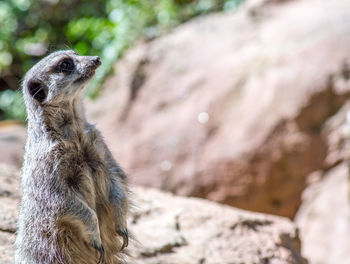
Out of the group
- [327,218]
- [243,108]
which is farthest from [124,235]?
[243,108]

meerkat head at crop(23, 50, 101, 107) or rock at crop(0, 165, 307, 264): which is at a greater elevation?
meerkat head at crop(23, 50, 101, 107)

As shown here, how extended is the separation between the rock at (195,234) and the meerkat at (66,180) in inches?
17.6

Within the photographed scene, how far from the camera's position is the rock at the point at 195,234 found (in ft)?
13.4

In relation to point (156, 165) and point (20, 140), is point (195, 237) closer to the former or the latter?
point (156, 165)

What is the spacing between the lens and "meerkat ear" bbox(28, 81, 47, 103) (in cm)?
348

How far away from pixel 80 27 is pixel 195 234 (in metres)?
7.01

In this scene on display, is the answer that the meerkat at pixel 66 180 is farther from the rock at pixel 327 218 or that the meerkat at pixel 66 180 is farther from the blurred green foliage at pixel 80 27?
the blurred green foliage at pixel 80 27

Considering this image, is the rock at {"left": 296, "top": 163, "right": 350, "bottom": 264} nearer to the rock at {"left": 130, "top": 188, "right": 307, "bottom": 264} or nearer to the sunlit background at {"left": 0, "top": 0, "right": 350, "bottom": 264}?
the sunlit background at {"left": 0, "top": 0, "right": 350, "bottom": 264}

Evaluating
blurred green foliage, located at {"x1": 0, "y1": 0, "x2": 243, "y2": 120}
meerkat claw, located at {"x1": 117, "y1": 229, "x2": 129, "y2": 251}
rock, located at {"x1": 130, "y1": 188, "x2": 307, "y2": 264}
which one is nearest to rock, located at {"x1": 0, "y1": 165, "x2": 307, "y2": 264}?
rock, located at {"x1": 130, "y1": 188, "x2": 307, "y2": 264}

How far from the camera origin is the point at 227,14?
837 cm

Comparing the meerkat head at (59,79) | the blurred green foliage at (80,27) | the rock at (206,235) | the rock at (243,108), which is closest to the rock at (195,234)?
the rock at (206,235)

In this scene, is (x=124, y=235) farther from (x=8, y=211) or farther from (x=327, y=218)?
(x=327, y=218)

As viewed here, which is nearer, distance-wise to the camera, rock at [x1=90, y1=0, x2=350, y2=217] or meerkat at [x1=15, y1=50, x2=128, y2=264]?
meerkat at [x1=15, y1=50, x2=128, y2=264]

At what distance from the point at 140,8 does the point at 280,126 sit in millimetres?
4289
